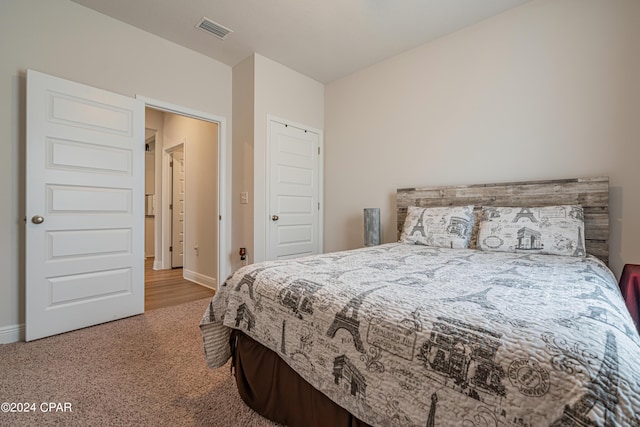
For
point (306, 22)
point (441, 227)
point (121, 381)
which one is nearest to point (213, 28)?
point (306, 22)

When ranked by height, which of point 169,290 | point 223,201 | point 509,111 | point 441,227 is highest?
point 509,111

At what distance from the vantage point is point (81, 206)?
230 cm

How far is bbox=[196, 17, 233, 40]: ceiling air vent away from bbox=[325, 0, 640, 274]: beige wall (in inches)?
62.8

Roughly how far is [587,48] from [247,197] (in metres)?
3.20

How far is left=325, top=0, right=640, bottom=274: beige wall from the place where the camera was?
78.2 inches

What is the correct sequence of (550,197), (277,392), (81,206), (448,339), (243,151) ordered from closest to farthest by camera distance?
(448,339)
(277,392)
(550,197)
(81,206)
(243,151)

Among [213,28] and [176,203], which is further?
[176,203]

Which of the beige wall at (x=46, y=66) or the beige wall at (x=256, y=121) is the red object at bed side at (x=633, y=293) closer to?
the beige wall at (x=256, y=121)

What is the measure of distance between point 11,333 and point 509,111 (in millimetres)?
4308

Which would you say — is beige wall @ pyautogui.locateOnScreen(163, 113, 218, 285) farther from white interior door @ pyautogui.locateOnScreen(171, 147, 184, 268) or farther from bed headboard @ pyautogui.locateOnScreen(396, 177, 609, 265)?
bed headboard @ pyautogui.locateOnScreen(396, 177, 609, 265)

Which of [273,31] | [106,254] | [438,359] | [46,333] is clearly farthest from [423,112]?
[46,333]

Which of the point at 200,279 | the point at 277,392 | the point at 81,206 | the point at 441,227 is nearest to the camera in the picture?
the point at 277,392

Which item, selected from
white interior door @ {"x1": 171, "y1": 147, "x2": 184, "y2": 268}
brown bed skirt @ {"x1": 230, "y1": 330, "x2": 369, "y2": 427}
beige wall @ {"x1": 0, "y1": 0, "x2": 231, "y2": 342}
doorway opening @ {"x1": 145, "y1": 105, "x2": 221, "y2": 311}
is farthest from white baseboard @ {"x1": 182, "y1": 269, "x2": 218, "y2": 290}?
brown bed skirt @ {"x1": 230, "y1": 330, "x2": 369, "y2": 427}

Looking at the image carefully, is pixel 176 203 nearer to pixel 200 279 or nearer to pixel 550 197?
pixel 200 279
